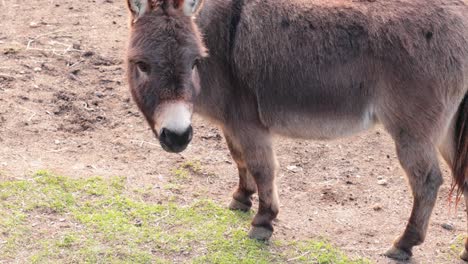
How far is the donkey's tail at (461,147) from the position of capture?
446 centimetres

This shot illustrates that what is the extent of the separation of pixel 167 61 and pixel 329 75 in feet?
3.73

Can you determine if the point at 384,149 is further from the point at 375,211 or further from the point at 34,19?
the point at 34,19

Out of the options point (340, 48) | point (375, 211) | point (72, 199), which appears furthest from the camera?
point (375, 211)

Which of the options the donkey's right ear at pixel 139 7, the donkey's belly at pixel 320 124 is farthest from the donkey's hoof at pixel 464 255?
the donkey's right ear at pixel 139 7

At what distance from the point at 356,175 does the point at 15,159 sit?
2.74m

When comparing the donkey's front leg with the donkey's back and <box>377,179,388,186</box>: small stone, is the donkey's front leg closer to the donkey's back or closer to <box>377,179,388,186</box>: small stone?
the donkey's back

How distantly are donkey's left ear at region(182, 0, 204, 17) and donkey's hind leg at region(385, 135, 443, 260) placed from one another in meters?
1.51

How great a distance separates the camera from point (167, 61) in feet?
12.7

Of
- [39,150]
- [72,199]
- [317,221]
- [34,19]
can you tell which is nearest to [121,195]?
[72,199]

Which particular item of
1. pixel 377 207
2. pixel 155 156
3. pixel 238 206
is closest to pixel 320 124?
pixel 238 206

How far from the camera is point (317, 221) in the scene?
507cm

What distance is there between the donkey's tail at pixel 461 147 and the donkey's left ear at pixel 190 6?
1824 millimetres

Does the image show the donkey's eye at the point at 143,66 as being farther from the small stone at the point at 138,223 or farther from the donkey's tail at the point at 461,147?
the donkey's tail at the point at 461,147

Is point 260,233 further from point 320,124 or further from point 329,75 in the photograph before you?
point 329,75
